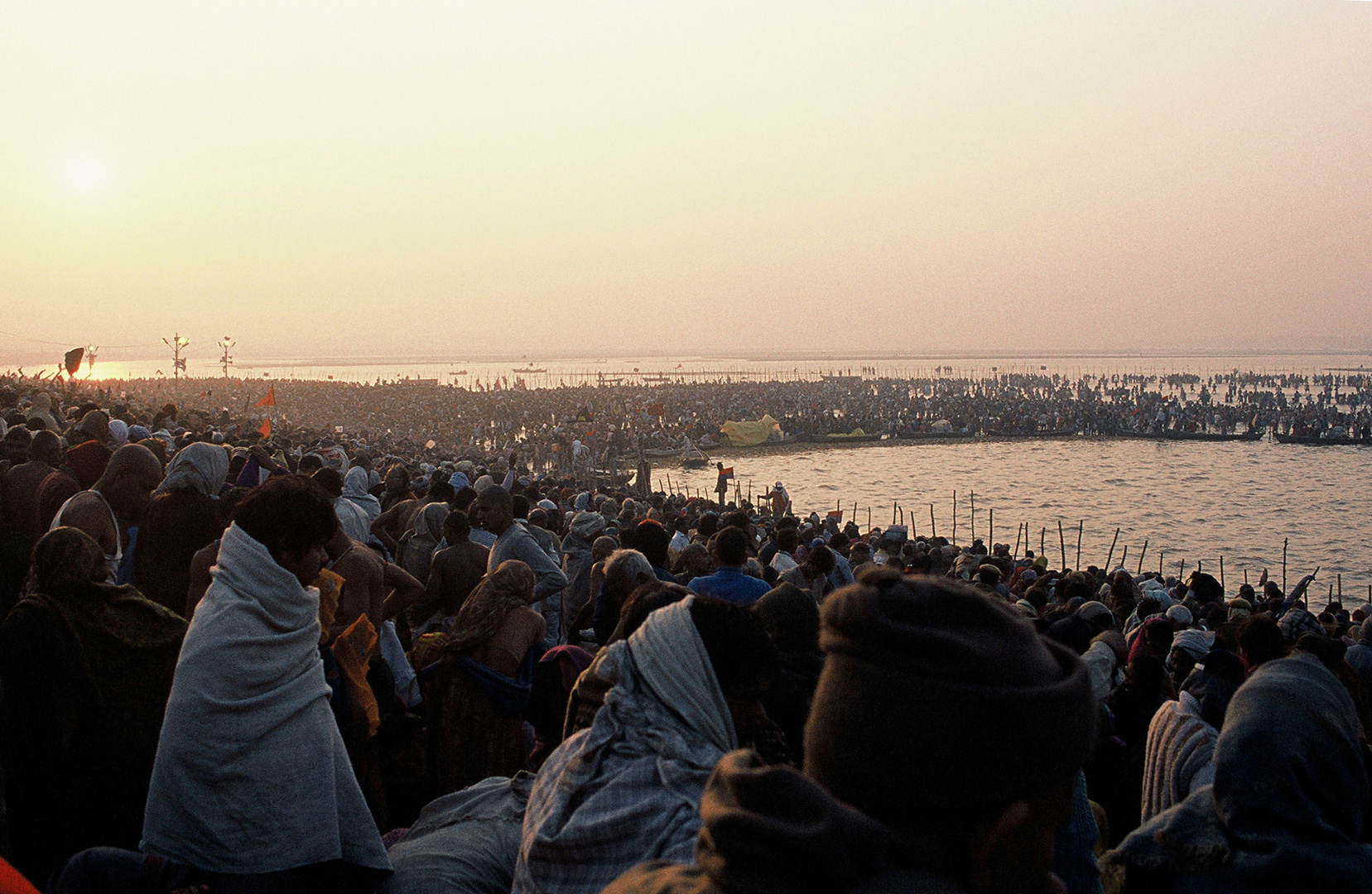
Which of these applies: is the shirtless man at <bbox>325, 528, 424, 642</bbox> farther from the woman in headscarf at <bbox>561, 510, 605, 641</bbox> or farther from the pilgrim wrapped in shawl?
the woman in headscarf at <bbox>561, 510, 605, 641</bbox>

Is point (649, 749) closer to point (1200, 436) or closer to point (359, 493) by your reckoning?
point (359, 493)

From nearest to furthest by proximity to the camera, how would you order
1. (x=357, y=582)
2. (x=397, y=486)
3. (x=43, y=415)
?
(x=357, y=582), (x=397, y=486), (x=43, y=415)

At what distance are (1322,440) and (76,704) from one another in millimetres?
65296

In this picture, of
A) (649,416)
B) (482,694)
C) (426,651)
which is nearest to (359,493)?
(426,651)

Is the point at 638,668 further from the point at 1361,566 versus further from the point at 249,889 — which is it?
the point at 1361,566

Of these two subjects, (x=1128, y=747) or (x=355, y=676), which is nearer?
(x=355, y=676)

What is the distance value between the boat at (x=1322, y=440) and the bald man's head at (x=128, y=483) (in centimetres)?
6348

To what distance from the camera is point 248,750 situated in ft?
8.05

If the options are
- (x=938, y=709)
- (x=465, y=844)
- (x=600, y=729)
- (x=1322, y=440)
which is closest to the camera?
(x=938, y=709)

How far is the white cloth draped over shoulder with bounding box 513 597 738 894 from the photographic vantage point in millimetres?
1894

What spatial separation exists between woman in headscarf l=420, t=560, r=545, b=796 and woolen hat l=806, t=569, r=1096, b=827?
2647 mm

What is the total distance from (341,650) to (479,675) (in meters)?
0.51

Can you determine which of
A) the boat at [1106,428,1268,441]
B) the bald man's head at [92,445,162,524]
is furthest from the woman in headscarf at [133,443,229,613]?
the boat at [1106,428,1268,441]

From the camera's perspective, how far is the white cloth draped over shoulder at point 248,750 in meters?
2.43
